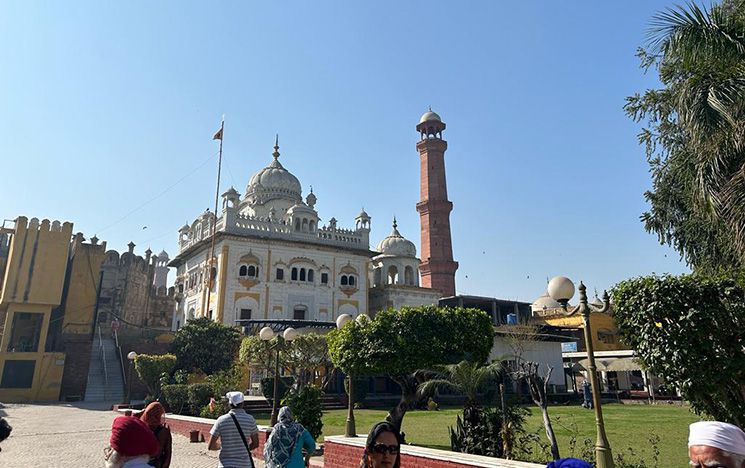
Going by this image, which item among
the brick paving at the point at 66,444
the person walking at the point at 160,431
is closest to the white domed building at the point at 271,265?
the brick paving at the point at 66,444

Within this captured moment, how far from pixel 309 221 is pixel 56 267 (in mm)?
17022

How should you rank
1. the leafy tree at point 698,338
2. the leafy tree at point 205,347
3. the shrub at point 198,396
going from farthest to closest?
the leafy tree at point 205,347 < the shrub at point 198,396 < the leafy tree at point 698,338

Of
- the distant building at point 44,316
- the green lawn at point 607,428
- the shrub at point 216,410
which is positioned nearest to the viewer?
the green lawn at point 607,428

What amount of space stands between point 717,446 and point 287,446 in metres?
4.29

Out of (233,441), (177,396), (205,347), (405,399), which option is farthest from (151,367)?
(233,441)

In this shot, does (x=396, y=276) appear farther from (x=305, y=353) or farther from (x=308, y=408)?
(x=308, y=408)

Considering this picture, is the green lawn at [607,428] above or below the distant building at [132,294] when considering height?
below

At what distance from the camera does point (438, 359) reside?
40.8 ft

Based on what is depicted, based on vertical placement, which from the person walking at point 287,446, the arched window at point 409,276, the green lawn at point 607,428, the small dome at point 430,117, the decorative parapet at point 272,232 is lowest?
the green lawn at point 607,428

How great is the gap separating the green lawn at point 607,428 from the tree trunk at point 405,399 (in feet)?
3.06

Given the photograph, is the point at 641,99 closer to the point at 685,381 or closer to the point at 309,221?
the point at 685,381

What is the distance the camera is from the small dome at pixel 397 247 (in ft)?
153

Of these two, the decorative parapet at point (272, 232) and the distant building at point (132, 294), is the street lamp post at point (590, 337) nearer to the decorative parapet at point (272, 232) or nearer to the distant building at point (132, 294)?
the decorative parapet at point (272, 232)

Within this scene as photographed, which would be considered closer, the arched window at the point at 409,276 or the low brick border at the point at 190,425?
the low brick border at the point at 190,425
